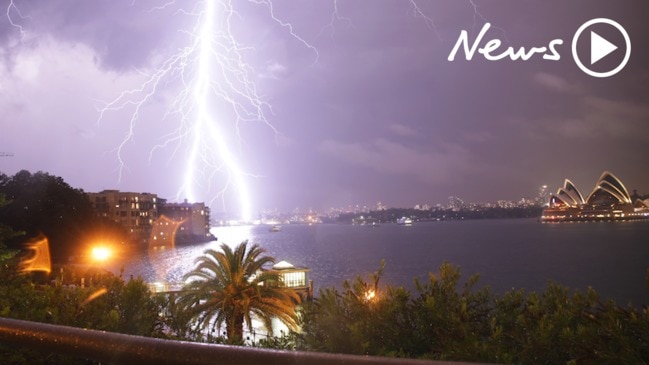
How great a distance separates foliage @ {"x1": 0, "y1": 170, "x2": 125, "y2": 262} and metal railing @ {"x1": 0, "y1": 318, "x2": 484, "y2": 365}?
59275 millimetres

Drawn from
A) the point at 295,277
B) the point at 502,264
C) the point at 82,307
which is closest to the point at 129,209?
the point at 502,264

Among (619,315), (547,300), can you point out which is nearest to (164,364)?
(619,315)

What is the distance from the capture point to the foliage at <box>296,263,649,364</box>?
15.0 feet

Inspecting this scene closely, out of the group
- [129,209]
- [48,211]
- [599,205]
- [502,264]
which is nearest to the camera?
[48,211]

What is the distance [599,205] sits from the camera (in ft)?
556

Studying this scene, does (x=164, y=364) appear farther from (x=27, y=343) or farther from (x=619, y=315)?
(x=619, y=315)

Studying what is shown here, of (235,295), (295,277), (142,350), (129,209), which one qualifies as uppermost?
(129,209)

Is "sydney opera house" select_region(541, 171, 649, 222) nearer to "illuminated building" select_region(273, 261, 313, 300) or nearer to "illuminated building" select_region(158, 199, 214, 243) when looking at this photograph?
"illuminated building" select_region(158, 199, 214, 243)

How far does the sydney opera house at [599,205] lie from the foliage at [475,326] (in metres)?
139

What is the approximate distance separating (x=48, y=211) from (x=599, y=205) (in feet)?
550

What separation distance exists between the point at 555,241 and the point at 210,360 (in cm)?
11660

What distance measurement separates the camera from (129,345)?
46.8 inches

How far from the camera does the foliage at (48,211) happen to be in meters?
53.7

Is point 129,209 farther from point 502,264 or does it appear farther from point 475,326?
point 475,326
